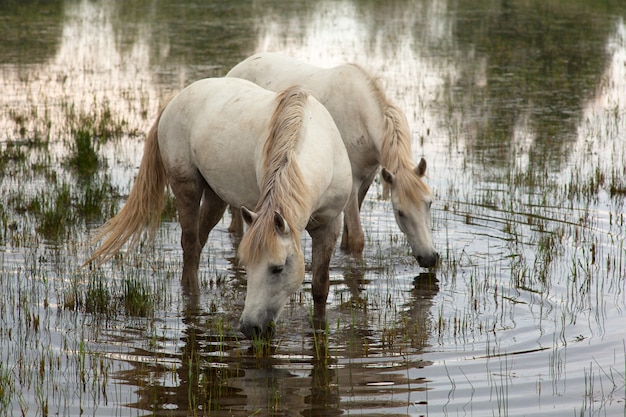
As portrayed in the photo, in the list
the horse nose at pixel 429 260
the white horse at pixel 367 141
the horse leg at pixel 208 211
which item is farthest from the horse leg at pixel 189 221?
the horse nose at pixel 429 260

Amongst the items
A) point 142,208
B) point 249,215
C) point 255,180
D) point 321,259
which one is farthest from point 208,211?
point 249,215

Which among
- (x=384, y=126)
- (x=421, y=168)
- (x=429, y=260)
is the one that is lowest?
(x=429, y=260)

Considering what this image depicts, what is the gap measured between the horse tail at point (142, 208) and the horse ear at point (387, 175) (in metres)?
1.84

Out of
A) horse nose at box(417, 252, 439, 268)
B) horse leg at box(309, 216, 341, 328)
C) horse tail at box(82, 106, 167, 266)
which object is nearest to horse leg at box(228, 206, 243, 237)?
horse tail at box(82, 106, 167, 266)

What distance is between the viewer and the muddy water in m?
4.70

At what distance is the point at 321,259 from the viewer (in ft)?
18.7

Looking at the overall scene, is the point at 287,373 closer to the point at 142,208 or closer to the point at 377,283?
the point at 377,283

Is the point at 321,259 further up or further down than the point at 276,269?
further down

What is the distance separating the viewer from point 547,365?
16.7ft

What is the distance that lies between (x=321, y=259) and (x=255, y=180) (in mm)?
716

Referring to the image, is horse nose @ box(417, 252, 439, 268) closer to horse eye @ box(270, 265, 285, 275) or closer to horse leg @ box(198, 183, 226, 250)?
horse leg @ box(198, 183, 226, 250)

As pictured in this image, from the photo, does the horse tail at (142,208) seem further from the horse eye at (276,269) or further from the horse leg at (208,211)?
the horse eye at (276,269)

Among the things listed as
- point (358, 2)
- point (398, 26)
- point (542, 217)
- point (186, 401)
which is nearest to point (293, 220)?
point (186, 401)

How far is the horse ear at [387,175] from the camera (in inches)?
263
